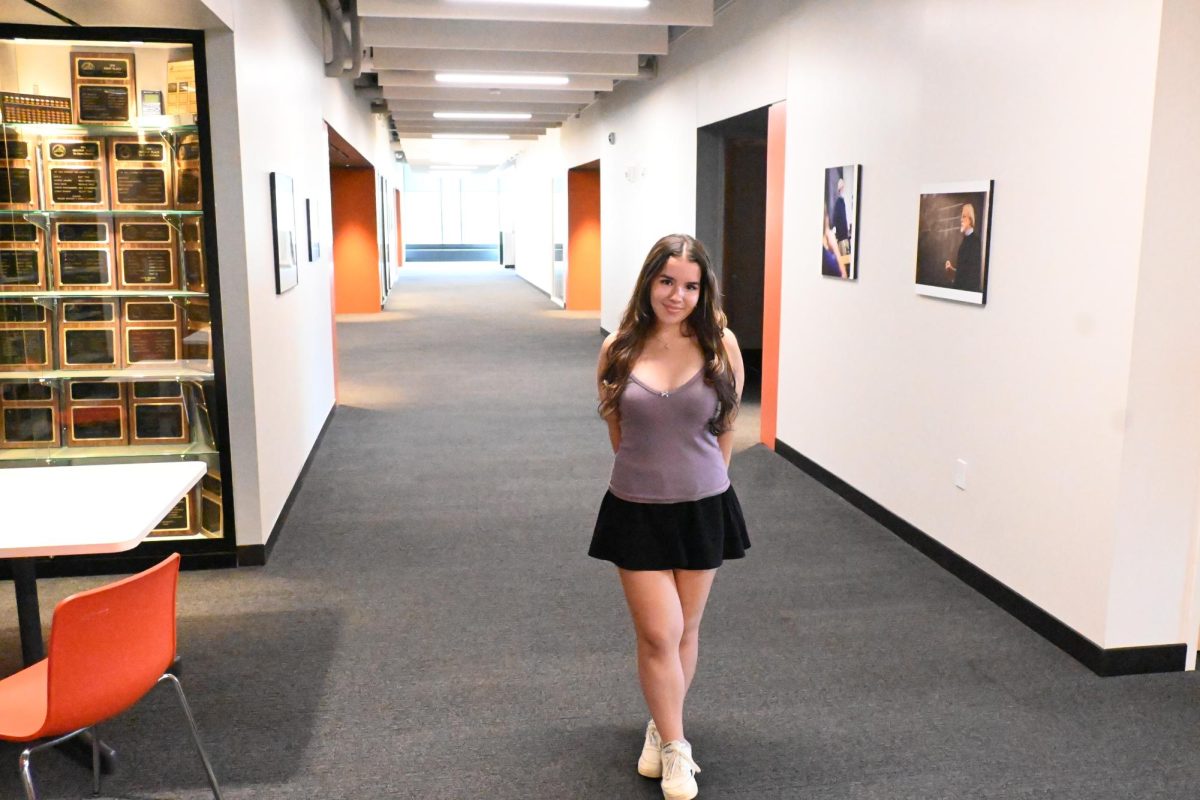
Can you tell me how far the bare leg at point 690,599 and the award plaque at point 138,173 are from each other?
2.91 meters

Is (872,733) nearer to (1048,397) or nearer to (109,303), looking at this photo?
(1048,397)

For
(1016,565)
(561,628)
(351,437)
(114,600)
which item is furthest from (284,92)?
(1016,565)

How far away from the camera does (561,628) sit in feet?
12.4

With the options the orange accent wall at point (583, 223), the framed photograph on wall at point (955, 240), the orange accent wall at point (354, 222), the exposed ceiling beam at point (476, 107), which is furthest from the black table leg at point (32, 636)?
the orange accent wall at point (583, 223)

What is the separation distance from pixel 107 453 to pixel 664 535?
117 inches

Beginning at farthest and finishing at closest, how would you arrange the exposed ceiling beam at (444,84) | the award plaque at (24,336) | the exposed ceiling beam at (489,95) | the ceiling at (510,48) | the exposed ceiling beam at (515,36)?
the exposed ceiling beam at (489,95)
the exposed ceiling beam at (444,84)
the exposed ceiling beam at (515,36)
the ceiling at (510,48)
the award plaque at (24,336)

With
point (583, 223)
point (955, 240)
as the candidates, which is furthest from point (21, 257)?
point (583, 223)

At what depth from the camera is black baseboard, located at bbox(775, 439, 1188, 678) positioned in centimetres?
338

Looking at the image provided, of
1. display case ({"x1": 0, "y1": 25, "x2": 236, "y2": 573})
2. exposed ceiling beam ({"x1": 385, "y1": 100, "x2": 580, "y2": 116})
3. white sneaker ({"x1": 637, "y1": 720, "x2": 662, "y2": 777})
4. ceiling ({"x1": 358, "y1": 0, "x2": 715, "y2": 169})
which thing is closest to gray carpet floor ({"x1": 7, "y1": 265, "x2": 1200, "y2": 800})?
white sneaker ({"x1": 637, "y1": 720, "x2": 662, "y2": 777})

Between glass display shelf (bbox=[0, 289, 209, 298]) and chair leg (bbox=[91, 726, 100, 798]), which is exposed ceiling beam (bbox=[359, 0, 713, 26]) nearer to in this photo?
glass display shelf (bbox=[0, 289, 209, 298])

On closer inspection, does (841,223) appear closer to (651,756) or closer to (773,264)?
(773,264)

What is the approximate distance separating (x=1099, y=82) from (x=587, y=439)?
4.25 meters

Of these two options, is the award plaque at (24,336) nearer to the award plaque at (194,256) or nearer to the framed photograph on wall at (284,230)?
the award plaque at (194,256)

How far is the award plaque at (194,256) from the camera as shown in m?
4.24
